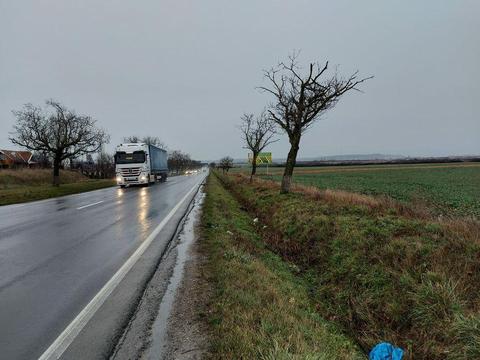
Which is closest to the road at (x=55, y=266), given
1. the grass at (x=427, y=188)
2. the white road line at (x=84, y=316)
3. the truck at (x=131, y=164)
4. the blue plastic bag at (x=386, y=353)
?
the white road line at (x=84, y=316)

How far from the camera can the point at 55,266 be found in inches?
242

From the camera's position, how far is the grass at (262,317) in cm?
338

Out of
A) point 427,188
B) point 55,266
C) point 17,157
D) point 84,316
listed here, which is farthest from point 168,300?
point 17,157

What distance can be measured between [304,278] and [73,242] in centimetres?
567

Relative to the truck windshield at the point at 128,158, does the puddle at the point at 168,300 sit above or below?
below

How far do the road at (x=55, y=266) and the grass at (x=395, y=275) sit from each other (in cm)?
347

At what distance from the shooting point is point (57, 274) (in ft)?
18.7

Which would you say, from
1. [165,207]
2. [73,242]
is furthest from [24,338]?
[165,207]

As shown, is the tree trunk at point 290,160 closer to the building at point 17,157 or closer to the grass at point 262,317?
the grass at point 262,317

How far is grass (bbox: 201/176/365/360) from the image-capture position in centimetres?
338

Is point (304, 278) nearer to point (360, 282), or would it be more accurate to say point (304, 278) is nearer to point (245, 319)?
point (360, 282)

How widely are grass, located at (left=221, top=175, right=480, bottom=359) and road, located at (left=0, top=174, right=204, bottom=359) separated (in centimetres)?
347

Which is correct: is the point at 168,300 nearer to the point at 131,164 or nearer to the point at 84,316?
the point at 84,316

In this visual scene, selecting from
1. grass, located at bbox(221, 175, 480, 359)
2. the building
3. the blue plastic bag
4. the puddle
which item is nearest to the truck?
the puddle
